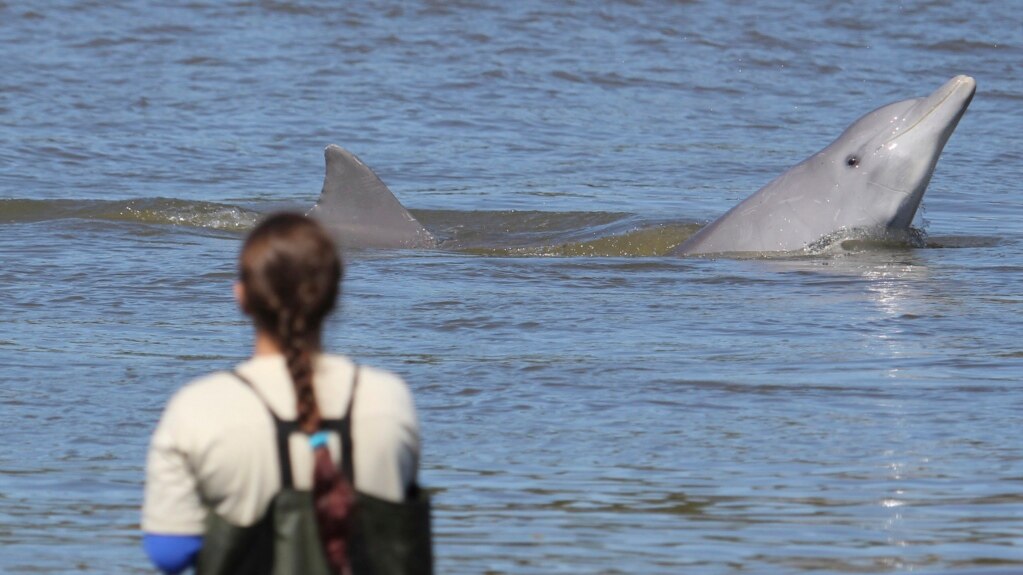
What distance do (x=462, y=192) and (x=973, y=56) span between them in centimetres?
968

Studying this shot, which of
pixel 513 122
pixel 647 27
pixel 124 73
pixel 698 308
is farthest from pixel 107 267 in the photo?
pixel 647 27

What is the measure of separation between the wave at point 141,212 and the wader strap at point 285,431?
30.9 feet

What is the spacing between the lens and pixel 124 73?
65.2 ft

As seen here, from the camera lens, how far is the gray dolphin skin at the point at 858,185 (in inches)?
425

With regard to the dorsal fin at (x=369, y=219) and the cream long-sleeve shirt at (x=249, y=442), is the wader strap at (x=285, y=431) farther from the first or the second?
the dorsal fin at (x=369, y=219)

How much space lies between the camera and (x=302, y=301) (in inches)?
137

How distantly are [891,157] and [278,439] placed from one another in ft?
25.8

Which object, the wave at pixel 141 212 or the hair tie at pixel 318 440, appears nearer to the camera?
the hair tie at pixel 318 440

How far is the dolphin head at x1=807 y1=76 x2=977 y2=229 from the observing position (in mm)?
10781

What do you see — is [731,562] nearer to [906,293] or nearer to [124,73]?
[906,293]

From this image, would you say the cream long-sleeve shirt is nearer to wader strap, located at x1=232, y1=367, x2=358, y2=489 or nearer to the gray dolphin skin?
wader strap, located at x1=232, y1=367, x2=358, y2=489

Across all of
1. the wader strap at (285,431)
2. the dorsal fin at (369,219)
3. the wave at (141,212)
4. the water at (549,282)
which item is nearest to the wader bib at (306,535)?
the wader strap at (285,431)

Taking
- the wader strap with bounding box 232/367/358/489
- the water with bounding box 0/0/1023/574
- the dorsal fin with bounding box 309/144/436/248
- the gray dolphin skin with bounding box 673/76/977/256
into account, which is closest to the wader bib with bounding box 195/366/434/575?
the wader strap with bounding box 232/367/358/489

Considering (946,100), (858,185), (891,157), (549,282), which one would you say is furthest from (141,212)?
(946,100)
